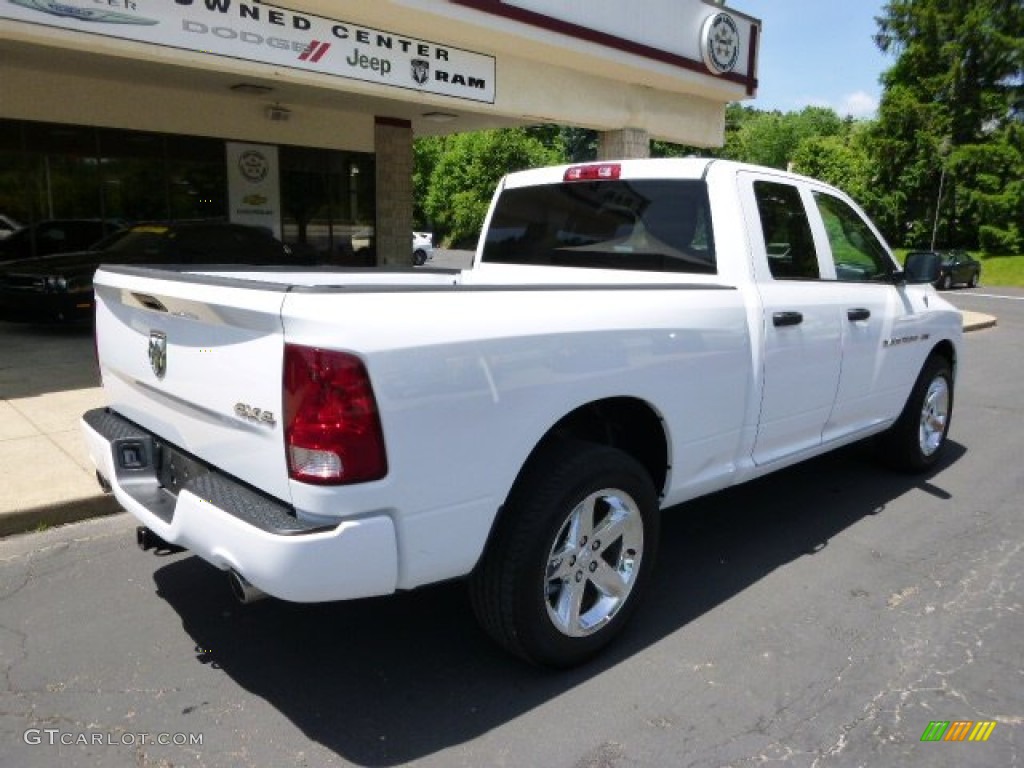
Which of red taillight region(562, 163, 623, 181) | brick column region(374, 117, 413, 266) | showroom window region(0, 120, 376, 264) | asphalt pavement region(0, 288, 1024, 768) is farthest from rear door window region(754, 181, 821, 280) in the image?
showroom window region(0, 120, 376, 264)

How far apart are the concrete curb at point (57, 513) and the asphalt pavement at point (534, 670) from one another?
7cm

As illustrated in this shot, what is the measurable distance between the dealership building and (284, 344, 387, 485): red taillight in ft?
20.7

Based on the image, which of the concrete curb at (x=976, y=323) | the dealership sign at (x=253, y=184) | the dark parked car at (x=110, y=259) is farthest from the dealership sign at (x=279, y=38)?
the concrete curb at (x=976, y=323)

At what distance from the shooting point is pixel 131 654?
10.3 ft

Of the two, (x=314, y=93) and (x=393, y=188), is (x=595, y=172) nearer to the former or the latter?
(x=314, y=93)

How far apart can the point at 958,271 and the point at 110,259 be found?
28.7 m

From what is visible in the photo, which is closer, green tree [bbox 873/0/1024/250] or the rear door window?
the rear door window

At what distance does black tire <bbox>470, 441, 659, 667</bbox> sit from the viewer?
277cm

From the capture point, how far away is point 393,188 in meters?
15.7

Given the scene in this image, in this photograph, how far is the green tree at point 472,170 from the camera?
4019 centimetres

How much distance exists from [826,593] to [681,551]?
0.76 m

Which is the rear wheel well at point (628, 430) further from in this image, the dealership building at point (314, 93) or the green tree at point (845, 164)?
the green tree at point (845, 164)

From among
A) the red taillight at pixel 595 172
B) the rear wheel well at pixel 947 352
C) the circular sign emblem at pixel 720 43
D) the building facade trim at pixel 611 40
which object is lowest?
the rear wheel well at pixel 947 352

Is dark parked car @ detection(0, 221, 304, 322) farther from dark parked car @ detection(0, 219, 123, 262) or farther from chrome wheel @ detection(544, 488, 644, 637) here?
chrome wheel @ detection(544, 488, 644, 637)
